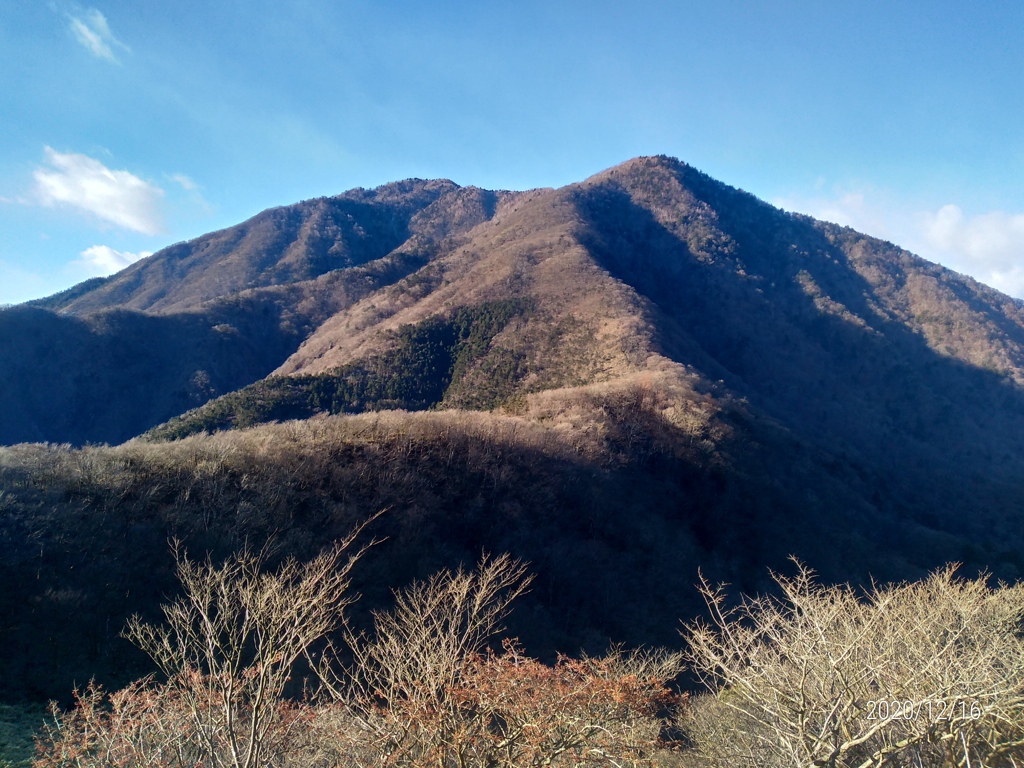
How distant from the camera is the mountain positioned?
24.7 meters

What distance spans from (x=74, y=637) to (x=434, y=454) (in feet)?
66.2

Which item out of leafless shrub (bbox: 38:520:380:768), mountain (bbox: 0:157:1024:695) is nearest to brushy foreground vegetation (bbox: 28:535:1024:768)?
leafless shrub (bbox: 38:520:380:768)

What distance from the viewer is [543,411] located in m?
50.7

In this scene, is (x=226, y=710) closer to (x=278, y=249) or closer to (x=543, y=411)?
(x=543, y=411)

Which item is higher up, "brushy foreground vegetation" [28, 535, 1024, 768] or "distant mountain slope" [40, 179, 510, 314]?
"distant mountain slope" [40, 179, 510, 314]

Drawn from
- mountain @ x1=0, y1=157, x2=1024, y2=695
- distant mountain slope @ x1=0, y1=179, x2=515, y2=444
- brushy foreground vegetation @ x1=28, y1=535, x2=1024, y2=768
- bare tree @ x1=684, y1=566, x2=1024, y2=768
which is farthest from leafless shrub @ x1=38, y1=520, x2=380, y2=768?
distant mountain slope @ x1=0, y1=179, x2=515, y2=444

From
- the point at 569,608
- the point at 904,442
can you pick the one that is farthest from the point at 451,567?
the point at 904,442

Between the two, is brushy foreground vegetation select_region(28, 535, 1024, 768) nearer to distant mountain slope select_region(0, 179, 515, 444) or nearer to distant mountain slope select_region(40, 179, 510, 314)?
distant mountain slope select_region(0, 179, 515, 444)

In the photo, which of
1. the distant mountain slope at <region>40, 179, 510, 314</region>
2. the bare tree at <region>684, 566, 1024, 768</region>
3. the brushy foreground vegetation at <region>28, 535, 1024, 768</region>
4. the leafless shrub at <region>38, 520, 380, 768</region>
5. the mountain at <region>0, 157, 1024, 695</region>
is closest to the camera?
the brushy foreground vegetation at <region>28, 535, 1024, 768</region>

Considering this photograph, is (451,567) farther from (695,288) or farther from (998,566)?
(695,288)

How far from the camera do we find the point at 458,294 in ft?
310

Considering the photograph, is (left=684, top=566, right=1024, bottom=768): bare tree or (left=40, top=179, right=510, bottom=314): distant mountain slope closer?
(left=684, top=566, right=1024, bottom=768): bare tree

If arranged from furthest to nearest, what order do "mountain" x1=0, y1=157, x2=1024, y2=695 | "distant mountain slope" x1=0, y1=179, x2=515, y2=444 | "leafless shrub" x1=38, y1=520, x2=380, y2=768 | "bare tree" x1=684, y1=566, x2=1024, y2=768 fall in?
"distant mountain slope" x1=0, y1=179, x2=515, y2=444 → "mountain" x1=0, y1=157, x2=1024, y2=695 → "bare tree" x1=684, y1=566, x2=1024, y2=768 → "leafless shrub" x1=38, y1=520, x2=380, y2=768

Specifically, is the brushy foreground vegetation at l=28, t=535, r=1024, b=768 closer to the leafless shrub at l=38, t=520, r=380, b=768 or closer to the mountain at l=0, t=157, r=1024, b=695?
the leafless shrub at l=38, t=520, r=380, b=768
